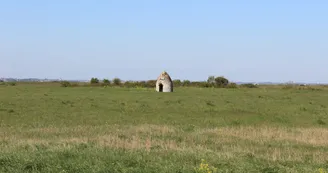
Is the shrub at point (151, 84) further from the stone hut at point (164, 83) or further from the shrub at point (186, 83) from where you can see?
the stone hut at point (164, 83)

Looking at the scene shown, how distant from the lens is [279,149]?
15.7 meters

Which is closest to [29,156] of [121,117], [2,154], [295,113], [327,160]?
[2,154]

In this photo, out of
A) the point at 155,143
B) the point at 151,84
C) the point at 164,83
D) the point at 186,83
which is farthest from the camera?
the point at 186,83

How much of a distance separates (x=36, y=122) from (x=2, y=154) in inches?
513

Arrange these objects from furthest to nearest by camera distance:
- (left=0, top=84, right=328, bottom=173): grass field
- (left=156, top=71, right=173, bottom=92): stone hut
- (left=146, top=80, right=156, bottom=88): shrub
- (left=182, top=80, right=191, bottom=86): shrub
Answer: (left=182, top=80, right=191, bottom=86): shrub < (left=146, top=80, right=156, bottom=88): shrub < (left=156, top=71, right=173, bottom=92): stone hut < (left=0, top=84, right=328, bottom=173): grass field

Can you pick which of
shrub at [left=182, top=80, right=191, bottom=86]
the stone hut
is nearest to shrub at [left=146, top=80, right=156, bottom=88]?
shrub at [left=182, top=80, right=191, bottom=86]

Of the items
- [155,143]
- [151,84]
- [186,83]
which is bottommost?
[155,143]

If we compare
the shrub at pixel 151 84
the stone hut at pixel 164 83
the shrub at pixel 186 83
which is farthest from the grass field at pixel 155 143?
the shrub at pixel 186 83

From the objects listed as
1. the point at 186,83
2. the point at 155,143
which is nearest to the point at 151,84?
the point at 186,83

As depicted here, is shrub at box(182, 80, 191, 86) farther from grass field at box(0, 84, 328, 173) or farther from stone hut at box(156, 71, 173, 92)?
grass field at box(0, 84, 328, 173)

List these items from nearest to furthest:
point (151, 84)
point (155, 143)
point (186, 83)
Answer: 1. point (155, 143)
2. point (151, 84)
3. point (186, 83)

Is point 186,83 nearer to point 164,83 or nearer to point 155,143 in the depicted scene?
point 164,83

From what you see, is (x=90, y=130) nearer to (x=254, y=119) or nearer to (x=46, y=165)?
(x=46, y=165)

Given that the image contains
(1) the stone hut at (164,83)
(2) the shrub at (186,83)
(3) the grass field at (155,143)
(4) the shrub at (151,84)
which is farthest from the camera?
(2) the shrub at (186,83)
